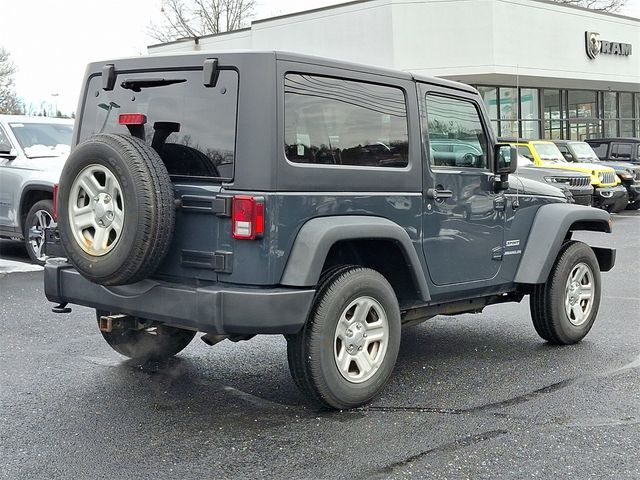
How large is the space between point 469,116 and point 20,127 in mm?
7122

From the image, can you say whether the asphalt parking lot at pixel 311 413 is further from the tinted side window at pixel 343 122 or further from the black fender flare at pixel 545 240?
the tinted side window at pixel 343 122

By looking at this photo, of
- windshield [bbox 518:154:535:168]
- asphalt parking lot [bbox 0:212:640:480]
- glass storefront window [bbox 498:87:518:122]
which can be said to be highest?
glass storefront window [bbox 498:87:518:122]

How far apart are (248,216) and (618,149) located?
19.3 meters

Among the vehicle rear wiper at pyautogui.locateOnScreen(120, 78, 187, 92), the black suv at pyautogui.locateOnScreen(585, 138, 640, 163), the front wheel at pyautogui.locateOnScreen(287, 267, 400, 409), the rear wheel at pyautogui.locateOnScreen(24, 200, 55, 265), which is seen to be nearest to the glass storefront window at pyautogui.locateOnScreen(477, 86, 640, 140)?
the black suv at pyautogui.locateOnScreen(585, 138, 640, 163)

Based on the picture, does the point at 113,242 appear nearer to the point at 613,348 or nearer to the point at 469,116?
the point at 469,116

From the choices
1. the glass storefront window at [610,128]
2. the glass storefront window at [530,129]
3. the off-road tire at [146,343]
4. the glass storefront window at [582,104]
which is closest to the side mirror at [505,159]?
the off-road tire at [146,343]

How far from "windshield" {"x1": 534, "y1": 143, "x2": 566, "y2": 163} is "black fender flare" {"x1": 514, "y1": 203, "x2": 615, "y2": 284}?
1230cm

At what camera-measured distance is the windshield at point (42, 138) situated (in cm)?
1017

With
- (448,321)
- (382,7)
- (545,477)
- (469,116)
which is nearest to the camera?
(545,477)

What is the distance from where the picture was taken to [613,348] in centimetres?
600

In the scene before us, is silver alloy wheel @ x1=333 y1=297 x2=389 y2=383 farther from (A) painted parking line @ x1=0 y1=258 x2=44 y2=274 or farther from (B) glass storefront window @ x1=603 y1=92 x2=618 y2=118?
(B) glass storefront window @ x1=603 y1=92 x2=618 y2=118

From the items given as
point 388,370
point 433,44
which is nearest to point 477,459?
point 388,370

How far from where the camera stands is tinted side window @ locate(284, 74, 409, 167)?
4262 millimetres

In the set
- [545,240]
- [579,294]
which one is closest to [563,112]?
[579,294]
